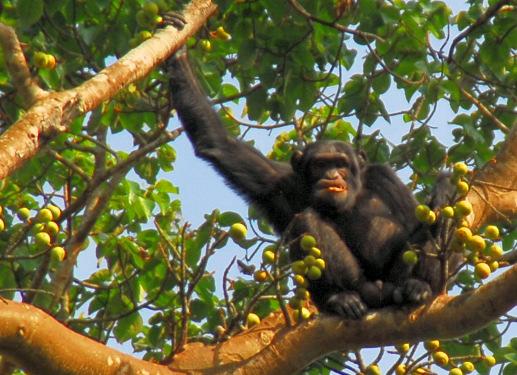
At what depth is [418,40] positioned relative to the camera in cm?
684

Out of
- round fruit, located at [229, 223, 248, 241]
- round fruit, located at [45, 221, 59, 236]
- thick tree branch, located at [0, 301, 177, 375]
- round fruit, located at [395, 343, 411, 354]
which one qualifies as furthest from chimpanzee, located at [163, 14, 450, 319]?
round fruit, located at [45, 221, 59, 236]

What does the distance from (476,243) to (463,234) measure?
0.08 metres

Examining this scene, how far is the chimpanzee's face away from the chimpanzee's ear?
21 millimetres

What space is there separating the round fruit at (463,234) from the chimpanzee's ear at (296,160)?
9.86 ft

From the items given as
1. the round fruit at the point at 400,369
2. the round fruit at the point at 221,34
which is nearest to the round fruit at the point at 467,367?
the round fruit at the point at 400,369

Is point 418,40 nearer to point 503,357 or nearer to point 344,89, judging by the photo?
point 344,89

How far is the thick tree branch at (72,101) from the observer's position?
4070mm

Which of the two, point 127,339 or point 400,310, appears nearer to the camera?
point 400,310

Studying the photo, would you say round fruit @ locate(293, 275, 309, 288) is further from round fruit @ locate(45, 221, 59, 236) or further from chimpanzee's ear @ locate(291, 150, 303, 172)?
chimpanzee's ear @ locate(291, 150, 303, 172)

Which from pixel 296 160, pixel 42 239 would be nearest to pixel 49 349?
pixel 42 239

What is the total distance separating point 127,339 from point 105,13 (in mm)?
2497

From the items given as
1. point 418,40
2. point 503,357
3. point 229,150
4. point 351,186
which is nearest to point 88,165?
point 229,150

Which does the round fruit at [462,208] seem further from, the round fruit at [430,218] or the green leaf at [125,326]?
the green leaf at [125,326]

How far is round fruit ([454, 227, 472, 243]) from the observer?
4.62 metres
